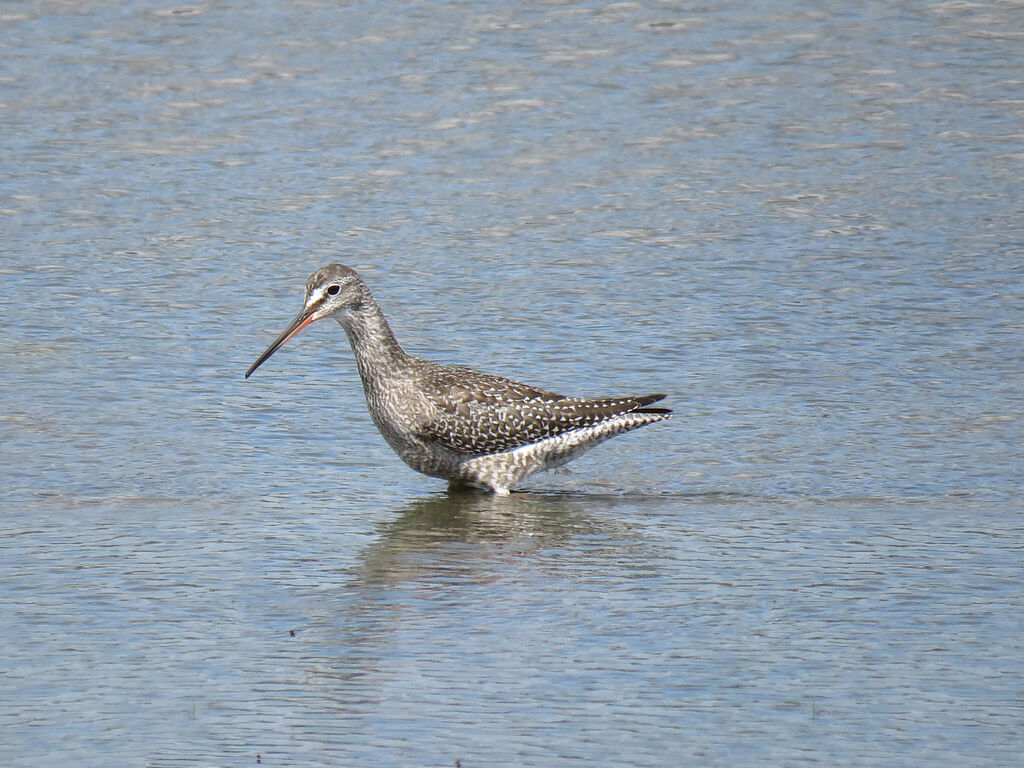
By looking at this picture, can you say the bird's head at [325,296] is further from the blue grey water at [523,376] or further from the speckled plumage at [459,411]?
the blue grey water at [523,376]

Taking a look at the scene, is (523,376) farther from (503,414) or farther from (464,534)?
(464,534)

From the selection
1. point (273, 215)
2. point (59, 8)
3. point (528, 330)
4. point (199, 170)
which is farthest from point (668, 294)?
point (59, 8)

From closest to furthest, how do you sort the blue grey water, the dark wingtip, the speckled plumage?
the blue grey water → the speckled plumage → the dark wingtip

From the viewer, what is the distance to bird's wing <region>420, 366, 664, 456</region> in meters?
9.48

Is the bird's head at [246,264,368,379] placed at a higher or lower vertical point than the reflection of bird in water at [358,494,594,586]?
higher

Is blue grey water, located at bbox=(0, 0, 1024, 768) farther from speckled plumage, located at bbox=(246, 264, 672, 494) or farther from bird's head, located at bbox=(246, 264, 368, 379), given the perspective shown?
bird's head, located at bbox=(246, 264, 368, 379)

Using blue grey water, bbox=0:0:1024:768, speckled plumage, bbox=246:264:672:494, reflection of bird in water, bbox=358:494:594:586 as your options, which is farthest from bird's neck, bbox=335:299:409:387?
reflection of bird in water, bbox=358:494:594:586

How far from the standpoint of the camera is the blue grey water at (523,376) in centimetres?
642

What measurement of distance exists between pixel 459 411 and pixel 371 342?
2.15 ft

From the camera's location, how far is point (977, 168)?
552 inches

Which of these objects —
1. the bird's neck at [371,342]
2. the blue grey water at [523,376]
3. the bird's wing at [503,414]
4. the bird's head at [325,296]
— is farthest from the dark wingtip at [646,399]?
the bird's head at [325,296]

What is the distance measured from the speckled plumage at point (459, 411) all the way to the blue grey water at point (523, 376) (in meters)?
0.23

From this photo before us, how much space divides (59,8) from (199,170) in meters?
4.39

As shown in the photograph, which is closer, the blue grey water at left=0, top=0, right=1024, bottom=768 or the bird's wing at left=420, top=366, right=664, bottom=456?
the blue grey water at left=0, top=0, right=1024, bottom=768
